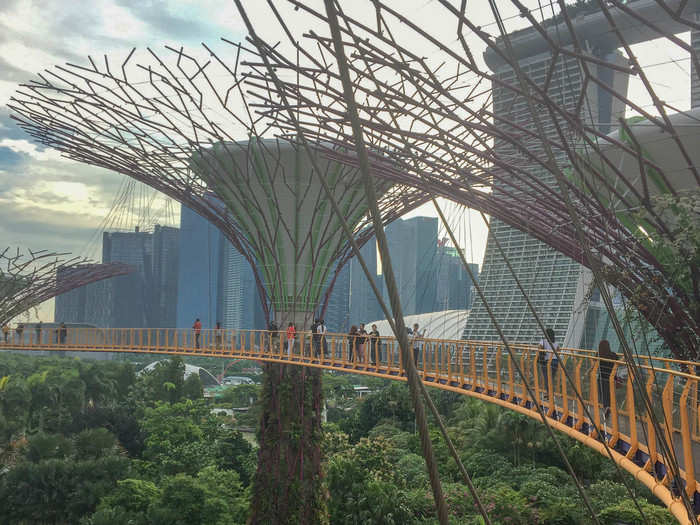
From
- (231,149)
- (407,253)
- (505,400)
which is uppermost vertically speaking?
(407,253)

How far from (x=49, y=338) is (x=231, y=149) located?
10326mm

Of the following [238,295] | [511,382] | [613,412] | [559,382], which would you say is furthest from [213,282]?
[613,412]

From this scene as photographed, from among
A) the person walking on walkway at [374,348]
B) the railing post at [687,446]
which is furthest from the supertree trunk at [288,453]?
the railing post at [687,446]

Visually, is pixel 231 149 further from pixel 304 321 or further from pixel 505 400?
pixel 505 400

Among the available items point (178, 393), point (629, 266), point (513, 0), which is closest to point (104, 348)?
point (629, 266)

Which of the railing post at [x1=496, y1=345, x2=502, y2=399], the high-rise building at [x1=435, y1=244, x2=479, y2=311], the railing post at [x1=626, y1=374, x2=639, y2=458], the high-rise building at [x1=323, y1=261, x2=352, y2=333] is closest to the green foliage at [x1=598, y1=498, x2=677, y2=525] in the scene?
the railing post at [x1=496, y1=345, x2=502, y2=399]

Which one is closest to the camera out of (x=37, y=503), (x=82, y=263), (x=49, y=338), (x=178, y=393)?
(x=49, y=338)

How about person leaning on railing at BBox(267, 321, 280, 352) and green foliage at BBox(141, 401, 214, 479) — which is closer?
person leaning on railing at BBox(267, 321, 280, 352)

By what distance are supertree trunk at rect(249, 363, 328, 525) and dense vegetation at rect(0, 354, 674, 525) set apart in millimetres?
928

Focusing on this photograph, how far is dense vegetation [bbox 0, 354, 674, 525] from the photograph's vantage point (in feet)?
60.2

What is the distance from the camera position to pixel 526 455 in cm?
2297

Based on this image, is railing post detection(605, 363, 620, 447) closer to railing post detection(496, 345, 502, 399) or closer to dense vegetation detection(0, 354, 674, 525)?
railing post detection(496, 345, 502, 399)

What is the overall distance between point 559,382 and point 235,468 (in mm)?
24763

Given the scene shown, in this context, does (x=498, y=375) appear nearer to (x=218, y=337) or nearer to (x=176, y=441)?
(x=218, y=337)
